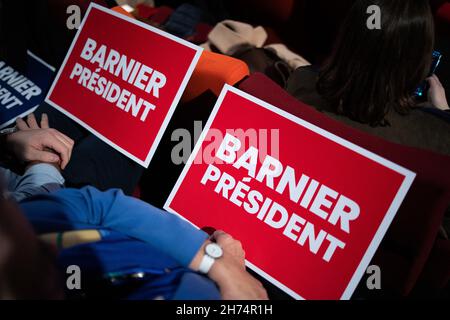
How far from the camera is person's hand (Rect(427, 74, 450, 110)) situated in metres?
1.47

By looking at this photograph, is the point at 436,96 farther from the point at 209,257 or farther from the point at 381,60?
the point at 209,257

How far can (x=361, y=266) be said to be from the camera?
97 centimetres

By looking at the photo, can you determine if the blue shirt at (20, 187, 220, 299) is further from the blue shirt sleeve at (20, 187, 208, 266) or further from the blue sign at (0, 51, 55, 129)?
the blue sign at (0, 51, 55, 129)

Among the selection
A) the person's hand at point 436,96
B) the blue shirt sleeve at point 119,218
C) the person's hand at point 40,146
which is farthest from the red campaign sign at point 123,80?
the person's hand at point 436,96

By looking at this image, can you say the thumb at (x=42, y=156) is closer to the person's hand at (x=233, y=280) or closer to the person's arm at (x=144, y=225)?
the person's arm at (x=144, y=225)

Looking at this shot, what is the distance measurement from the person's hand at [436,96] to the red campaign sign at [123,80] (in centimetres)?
93

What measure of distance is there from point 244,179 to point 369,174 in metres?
0.34

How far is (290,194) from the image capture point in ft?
3.45

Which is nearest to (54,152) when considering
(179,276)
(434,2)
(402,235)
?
(179,276)

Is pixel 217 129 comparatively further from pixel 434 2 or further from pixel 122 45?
pixel 434 2

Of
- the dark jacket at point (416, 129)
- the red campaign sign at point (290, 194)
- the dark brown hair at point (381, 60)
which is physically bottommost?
the red campaign sign at point (290, 194)

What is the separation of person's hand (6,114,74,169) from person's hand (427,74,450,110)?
136cm

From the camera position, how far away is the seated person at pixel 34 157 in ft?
3.88

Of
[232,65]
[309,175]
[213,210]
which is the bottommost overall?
[213,210]
